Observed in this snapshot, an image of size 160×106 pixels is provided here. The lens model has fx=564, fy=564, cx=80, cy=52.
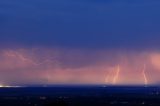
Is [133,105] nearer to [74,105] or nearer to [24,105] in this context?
[74,105]

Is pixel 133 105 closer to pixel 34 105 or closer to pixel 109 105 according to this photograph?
pixel 109 105

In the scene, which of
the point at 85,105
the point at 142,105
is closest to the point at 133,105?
the point at 142,105

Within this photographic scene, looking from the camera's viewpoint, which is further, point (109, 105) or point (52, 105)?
point (109, 105)

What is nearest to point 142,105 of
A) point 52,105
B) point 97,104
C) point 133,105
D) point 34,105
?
point 133,105

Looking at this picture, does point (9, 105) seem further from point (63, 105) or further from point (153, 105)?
point (63, 105)

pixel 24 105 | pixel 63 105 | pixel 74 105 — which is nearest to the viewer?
pixel 63 105

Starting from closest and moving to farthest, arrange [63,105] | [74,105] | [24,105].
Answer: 1. [63,105]
2. [74,105]
3. [24,105]

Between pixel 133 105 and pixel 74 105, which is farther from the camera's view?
pixel 133 105

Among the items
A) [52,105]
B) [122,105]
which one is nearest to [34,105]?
[122,105]
